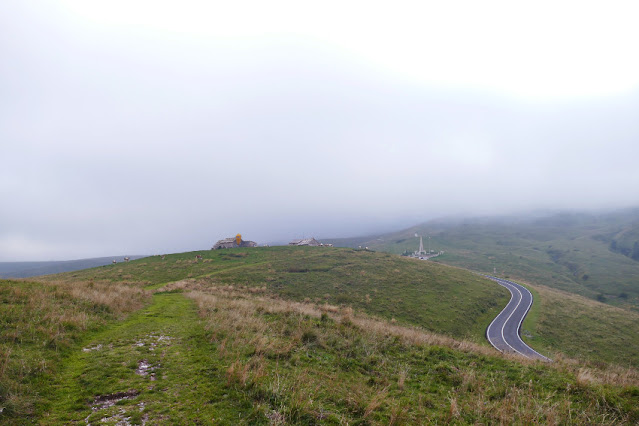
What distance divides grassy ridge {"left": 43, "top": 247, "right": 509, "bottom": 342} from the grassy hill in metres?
23.7

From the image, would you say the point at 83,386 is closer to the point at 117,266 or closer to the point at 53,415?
the point at 53,415

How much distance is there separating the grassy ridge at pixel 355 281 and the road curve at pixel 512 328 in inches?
54.1

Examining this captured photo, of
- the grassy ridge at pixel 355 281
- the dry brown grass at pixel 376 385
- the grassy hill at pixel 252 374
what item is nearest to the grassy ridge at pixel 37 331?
the grassy hill at pixel 252 374

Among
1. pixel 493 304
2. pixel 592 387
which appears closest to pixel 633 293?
pixel 493 304

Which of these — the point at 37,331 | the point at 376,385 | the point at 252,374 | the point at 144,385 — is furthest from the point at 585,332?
the point at 37,331

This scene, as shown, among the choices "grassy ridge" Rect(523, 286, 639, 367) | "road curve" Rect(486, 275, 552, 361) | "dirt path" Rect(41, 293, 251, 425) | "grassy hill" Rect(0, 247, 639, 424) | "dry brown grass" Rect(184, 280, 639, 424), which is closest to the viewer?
"dirt path" Rect(41, 293, 251, 425)

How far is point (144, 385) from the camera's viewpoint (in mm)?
7598

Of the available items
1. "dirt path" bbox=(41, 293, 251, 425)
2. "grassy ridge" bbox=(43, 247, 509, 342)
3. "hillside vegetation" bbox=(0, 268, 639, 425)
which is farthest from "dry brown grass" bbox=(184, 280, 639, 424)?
"grassy ridge" bbox=(43, 247, 509, 342)

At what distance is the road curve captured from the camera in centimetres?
3270

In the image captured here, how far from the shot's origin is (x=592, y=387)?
9.01 m

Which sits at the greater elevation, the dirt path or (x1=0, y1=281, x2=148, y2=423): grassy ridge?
(x1=0, y1=281, x2=148, y2=423): grassy ridge

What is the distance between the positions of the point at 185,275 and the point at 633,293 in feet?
558

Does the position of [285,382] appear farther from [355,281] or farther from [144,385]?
[355,281]

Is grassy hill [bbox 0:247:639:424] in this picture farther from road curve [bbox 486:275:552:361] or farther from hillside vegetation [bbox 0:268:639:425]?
road curve [bbox 486:275:552:361]
